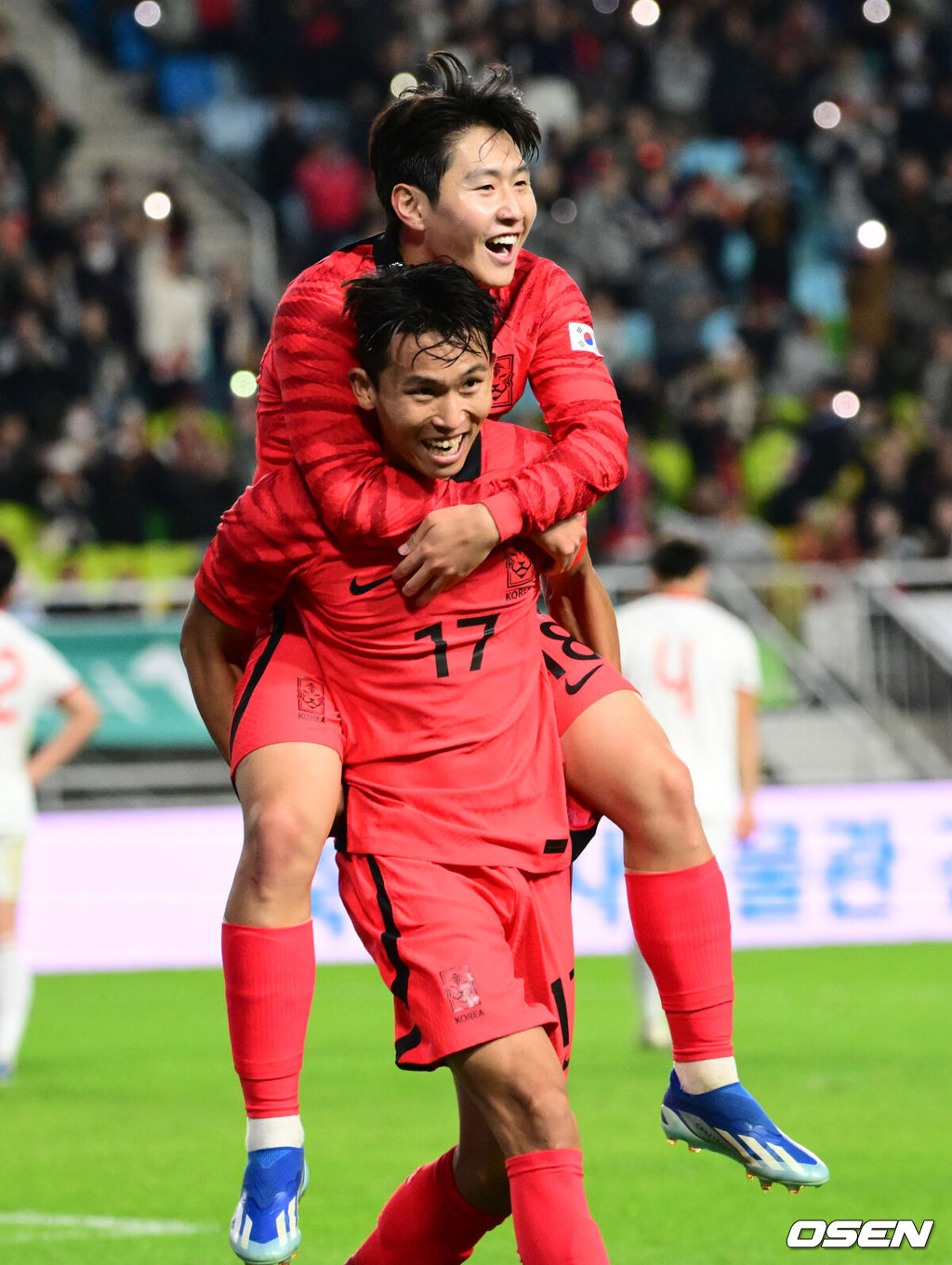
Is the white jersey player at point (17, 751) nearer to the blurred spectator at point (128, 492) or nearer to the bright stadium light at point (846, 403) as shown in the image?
the blurred spectator at point (128, 492)

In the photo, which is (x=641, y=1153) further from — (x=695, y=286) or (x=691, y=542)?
(x=695, y=286)

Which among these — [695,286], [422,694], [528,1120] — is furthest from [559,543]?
[695,286]

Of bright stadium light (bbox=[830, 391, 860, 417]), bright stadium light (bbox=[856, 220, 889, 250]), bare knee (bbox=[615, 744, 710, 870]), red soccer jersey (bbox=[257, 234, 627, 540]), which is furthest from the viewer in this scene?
bright stadium light (bbox=[856, 220, 889, 250])

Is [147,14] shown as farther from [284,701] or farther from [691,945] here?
[691,945]

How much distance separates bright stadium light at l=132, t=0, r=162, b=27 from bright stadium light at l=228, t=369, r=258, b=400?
4612 mm

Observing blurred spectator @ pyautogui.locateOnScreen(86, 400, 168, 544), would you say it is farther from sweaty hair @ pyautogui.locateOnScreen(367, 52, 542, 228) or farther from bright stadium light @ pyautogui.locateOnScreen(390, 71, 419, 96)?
sweaty hair @ pyautogui.locateOnScreen(367, 52, 542, 228)

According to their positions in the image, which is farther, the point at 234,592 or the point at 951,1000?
the point at 951,1000

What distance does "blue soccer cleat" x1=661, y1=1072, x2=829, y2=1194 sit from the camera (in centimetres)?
386

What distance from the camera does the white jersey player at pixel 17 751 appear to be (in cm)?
912

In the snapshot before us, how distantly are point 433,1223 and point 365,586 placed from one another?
1.38 meters

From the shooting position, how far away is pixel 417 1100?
8492mm

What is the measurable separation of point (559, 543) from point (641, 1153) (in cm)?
375

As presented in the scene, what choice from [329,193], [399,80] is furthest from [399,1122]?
[399,80]

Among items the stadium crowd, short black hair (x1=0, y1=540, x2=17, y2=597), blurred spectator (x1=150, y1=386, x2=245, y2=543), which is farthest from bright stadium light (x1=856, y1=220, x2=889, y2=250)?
short black hair (x1=0, y1=540, x2=17, y2=597)
